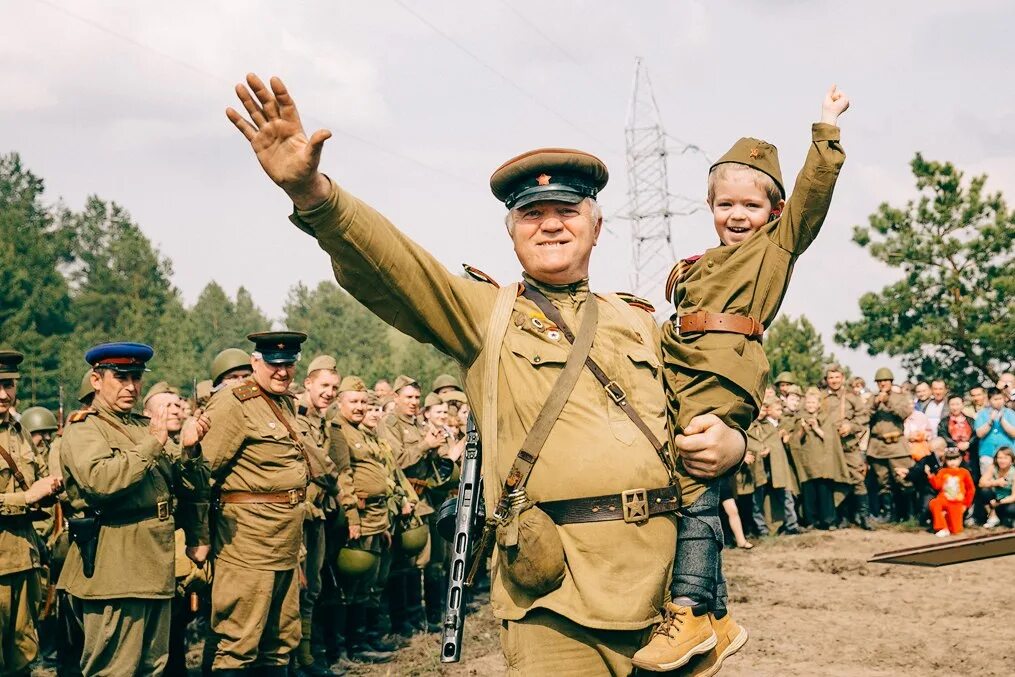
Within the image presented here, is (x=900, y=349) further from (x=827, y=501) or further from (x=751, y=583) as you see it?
(x=751, y=583)

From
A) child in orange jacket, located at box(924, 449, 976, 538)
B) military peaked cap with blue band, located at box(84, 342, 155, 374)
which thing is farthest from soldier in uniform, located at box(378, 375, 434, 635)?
child in orange jacket, located at box(924, 449, 976, 538)

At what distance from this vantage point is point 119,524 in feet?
21.4

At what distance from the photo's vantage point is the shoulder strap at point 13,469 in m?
6.81

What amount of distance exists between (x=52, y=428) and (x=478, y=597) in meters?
4.86

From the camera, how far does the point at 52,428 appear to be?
980 centimetres

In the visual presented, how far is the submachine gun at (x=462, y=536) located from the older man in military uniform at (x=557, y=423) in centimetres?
11

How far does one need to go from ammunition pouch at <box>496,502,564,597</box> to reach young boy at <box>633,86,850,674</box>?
1.35 ft

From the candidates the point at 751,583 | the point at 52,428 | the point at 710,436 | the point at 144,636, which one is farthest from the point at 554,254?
the point at 751,583

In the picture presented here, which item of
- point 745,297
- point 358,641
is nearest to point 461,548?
point 745,297

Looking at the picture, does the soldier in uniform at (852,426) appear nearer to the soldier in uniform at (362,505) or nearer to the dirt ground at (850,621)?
the dirt ground at (850,621)

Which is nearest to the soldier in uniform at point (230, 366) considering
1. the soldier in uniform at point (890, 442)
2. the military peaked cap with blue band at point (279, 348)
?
the military peaked cap with blue band at point (279, 348)

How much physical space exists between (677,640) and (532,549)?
584mm

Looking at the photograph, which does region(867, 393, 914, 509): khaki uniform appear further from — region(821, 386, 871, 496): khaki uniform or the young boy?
the young boy

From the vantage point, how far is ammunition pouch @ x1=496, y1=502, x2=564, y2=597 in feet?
10.4
